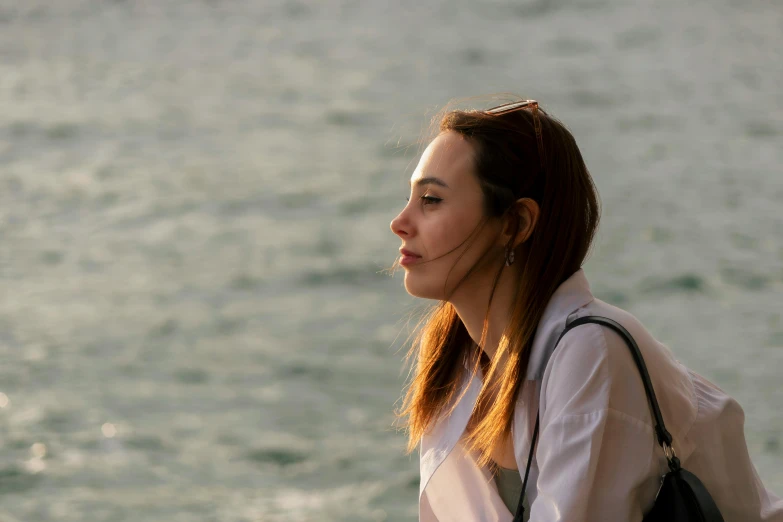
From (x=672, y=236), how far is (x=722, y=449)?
26.1 ft

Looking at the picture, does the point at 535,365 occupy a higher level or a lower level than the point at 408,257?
lower

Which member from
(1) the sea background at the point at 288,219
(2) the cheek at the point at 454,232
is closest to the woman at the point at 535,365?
(2) the cheek at the point at 454,232

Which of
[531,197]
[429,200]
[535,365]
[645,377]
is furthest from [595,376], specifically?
[429,200]

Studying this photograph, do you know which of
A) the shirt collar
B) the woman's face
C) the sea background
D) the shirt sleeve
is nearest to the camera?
the shirt sleeve

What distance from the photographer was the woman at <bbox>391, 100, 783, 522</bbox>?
1940 millimetres

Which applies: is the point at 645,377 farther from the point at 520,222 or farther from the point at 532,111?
the point at 532,111

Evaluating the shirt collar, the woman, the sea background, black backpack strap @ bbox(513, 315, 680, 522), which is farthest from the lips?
the sea background

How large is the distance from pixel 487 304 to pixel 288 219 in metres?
8.54

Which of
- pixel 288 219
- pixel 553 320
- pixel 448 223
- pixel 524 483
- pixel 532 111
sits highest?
pixel 288 219

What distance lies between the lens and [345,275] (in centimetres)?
946

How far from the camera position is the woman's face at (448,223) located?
223 cm

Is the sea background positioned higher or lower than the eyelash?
higher

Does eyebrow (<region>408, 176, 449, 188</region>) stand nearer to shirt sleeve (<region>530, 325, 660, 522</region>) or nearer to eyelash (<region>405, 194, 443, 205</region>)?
eyelash (<region>405, 194, 443, 205</region>)

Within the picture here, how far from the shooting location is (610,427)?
1941 millimetres
